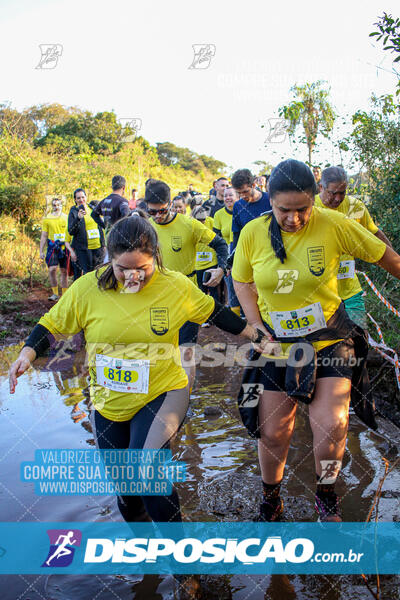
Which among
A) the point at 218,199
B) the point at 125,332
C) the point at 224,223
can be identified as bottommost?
the point at 224,223

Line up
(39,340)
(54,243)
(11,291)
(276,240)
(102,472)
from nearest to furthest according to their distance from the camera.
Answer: (39,340), (276,240), (102,472), (11,291), (54,243)

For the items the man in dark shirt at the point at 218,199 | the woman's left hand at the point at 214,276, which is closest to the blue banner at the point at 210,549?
the woman's left hand at the point at 214,276

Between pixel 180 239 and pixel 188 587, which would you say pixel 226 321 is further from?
pixel 180 239

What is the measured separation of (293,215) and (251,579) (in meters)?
2.07

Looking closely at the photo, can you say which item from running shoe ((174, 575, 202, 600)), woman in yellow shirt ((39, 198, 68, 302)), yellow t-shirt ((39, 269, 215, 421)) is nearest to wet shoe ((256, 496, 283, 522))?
running shoe ((174, 575, 202, 600))

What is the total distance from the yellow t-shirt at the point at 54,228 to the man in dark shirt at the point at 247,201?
6230mm

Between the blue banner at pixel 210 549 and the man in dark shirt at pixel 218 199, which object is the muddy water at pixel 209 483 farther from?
the man in dark shirt at pixel 218 199

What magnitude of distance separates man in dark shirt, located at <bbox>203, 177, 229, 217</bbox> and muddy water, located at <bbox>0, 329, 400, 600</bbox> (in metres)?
4.10

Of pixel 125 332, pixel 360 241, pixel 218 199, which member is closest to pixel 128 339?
Result: pixel 125 332

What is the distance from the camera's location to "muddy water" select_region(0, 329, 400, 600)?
3.03 m

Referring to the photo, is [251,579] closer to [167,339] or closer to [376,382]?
[167,339]

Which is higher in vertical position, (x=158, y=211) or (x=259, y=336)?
(x=158, y=211)

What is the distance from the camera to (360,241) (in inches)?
120

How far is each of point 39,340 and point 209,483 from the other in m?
2.00
